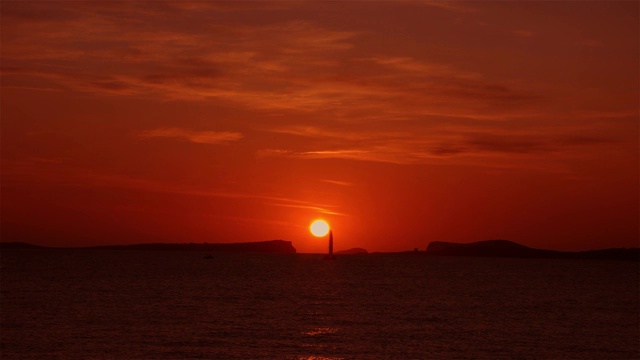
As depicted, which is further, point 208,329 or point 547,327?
point 547,327

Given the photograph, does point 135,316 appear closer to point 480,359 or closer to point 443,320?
point 443,320

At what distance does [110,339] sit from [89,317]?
15.7 meters

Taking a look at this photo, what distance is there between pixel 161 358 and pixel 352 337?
658 inches

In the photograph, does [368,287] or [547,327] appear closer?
[547,327]

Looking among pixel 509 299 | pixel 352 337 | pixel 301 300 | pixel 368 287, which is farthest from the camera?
pixel 368 287

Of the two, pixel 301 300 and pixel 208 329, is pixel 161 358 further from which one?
pixel 301 300

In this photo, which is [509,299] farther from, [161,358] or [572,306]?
[161,358]

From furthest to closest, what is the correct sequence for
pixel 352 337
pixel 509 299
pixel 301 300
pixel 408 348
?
pixel 509 299 → pixel 301 300 → pixel 352 337 → pixel 408 348

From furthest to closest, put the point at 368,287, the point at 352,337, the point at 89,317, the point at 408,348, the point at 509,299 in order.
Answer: the point at 368,287, the point at 509,299, the point at 89,317, the point at 352,337, the point at 408,348

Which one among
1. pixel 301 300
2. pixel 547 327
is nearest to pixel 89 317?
pixel 301 300

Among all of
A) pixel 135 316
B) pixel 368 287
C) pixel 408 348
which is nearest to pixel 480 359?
pixel 408 348

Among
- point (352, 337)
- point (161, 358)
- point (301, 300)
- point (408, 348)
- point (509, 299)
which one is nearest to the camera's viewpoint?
point (161, 358)

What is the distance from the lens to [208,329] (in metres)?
66.0

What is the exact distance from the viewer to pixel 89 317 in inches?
2911
